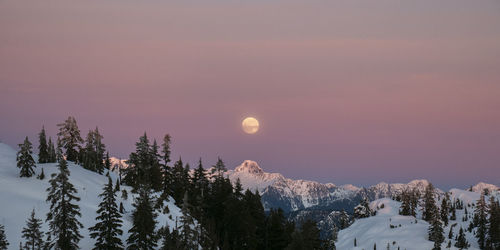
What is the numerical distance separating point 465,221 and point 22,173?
131m

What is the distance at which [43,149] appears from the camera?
86.3 metres

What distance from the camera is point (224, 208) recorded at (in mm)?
79562

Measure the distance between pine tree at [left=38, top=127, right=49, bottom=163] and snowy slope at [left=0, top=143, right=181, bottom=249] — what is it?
492 centimetres

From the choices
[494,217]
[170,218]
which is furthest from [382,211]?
[170,218]

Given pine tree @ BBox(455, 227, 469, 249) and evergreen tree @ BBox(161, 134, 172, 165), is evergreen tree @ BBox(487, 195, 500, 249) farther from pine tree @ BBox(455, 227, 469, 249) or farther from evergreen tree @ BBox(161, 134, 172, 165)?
evergreen tree @ BBox(161, 134, 172, 165)

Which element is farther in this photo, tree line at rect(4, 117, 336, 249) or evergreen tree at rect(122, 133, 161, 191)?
evergreen tree at rect(122, 133, 161, 191)

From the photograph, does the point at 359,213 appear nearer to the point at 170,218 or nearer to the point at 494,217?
the point at 494,217

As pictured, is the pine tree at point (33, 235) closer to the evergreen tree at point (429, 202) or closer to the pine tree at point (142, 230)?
the pine tree at point (142, 230)

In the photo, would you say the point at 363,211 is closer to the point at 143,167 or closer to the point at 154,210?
the point at 143,167

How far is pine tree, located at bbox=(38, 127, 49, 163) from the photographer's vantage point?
84.9 meters

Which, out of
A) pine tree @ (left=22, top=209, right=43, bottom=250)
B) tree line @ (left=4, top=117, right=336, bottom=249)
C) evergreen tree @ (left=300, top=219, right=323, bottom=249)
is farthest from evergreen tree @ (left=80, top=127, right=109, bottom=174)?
evergreen tree @ (left=300, top=219, right=323, bottom=249)

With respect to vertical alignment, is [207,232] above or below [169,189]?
below

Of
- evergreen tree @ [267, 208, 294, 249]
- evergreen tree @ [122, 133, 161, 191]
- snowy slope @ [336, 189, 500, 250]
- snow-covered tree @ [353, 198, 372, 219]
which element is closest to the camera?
evergreen tree @ [267, 208, 294, 249]

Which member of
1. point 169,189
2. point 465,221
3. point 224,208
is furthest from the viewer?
point 465,221
